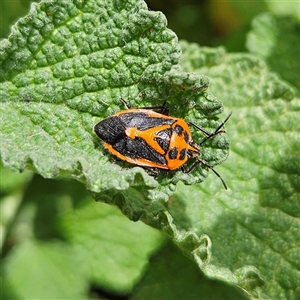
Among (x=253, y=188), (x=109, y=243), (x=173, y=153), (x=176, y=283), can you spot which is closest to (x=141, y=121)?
(x=173, y=153)

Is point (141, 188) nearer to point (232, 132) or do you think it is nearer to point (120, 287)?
point (232, 132)

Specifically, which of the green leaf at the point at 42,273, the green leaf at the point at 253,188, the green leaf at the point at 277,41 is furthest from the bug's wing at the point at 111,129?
Result: the green leaf at the point at 277,41

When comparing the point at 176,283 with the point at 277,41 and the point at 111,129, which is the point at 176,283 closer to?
the point at 111,129

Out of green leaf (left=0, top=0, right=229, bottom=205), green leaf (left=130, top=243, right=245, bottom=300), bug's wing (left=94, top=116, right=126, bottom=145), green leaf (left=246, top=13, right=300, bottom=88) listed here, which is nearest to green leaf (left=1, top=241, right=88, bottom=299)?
green leaf (left=130, top=243, right=245, bottom=300)

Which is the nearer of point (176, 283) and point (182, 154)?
point (182, 154)

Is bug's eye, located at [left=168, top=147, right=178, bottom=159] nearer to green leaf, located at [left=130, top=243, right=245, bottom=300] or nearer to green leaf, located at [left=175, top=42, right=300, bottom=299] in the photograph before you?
green leaf, located at [left=175, top=42, right=300, bottom=299]

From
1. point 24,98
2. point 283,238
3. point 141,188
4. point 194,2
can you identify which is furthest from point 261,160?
point 194,2
